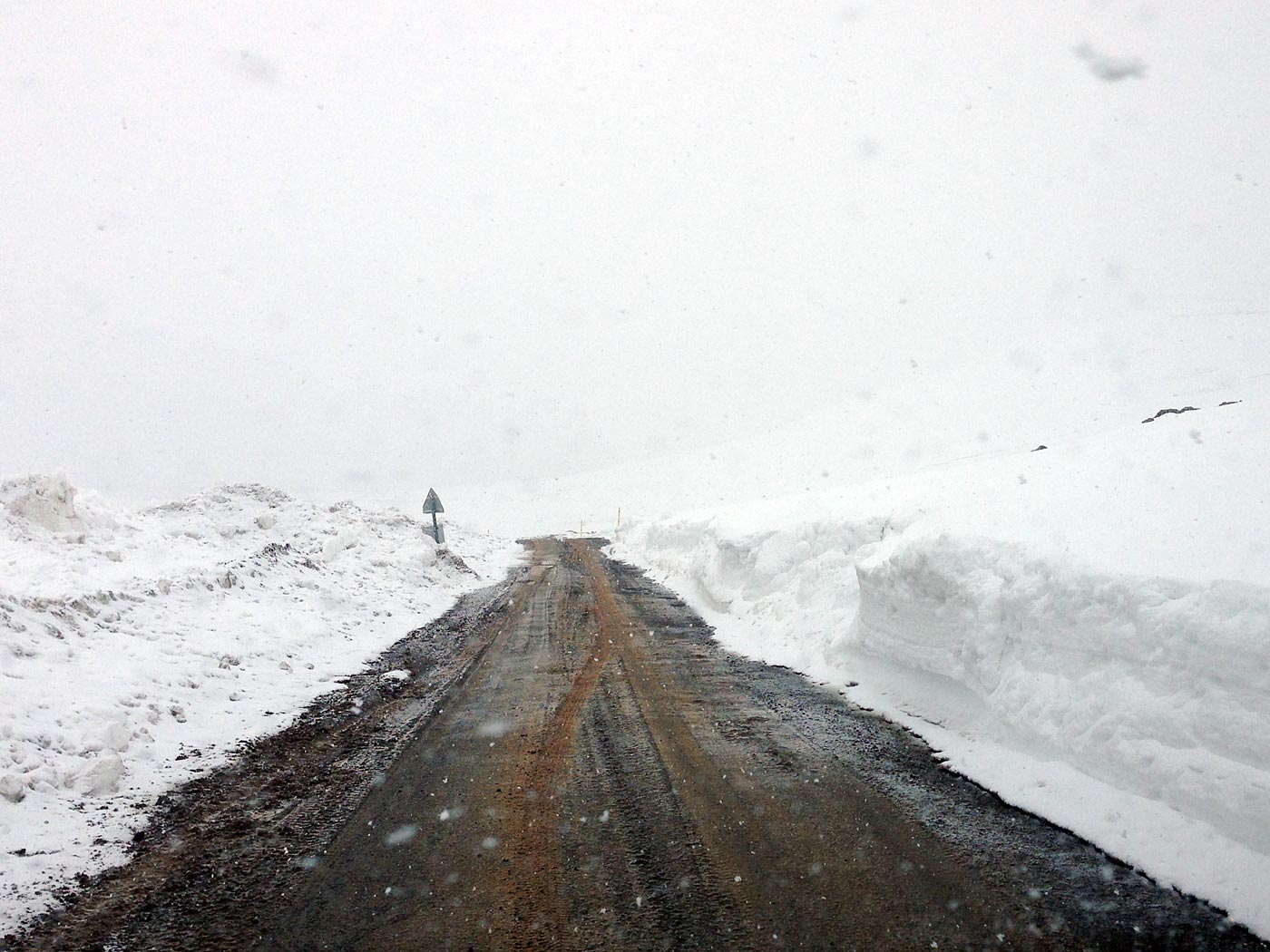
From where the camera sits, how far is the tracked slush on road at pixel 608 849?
344 centimetres

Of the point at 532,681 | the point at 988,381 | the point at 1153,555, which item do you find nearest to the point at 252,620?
the point at 532,681

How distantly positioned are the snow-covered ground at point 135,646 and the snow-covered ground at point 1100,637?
640 centimetres

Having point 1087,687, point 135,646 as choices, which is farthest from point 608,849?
point 135,646

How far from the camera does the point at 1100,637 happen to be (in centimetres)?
521

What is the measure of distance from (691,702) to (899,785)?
8.40ft

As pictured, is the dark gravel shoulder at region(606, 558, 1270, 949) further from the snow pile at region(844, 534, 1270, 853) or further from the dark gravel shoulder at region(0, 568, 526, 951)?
the dark gravel shoulder at region(0, 568, 526, 951)

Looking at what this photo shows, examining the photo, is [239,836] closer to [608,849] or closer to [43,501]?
[608,849]

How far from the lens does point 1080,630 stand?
17.8 feet

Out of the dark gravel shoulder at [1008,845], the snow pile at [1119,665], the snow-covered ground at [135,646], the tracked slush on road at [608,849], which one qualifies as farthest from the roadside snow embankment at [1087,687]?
the snow-covered ground at [135,646]

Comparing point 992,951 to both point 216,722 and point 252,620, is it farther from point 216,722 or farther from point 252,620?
point 252,620

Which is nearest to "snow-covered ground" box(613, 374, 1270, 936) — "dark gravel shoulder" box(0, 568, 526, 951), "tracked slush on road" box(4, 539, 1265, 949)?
"tracked slush on road" box(4, 539, 1265, 949)

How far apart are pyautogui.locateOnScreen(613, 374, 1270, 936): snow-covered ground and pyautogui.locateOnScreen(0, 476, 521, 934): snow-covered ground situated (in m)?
6.40

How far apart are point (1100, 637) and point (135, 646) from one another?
382 inches

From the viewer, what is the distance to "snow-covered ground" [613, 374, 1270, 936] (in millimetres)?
4160
